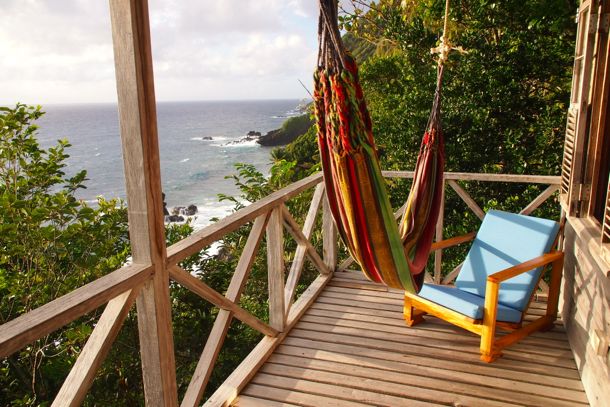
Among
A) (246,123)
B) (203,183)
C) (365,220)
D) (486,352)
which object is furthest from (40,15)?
(246,123)

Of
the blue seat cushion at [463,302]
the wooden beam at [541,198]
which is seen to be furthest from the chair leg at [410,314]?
the wooden beam at [541,198]

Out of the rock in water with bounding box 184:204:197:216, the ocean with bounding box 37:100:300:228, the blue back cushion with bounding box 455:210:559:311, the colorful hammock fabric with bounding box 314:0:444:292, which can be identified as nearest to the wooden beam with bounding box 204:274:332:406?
the colorful hammock fabric with bounding box 314:0:444:292

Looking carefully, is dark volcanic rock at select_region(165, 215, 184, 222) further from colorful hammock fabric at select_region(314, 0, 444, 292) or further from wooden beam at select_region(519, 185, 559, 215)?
colorful hammock fabric at select_region(314, 0, 444, 292)

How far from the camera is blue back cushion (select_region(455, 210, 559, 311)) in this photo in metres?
2.79

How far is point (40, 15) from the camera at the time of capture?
2.90 meters

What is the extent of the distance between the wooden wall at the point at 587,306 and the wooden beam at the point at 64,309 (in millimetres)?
1773

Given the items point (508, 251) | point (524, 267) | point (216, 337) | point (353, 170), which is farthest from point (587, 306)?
point (216, 337)

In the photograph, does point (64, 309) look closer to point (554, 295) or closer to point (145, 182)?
point (145, 182)

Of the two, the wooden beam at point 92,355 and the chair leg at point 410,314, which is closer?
the wooden beam at point 92,355

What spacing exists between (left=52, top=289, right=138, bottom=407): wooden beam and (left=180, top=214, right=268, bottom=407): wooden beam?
25.2 inches

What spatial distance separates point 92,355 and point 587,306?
2364mm

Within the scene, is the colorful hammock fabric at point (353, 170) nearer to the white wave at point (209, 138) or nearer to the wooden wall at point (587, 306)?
the wooden wall at point (587, 306)

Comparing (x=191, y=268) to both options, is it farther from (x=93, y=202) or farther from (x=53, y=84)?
(x=93, y=202)

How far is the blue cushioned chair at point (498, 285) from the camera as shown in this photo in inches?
103
